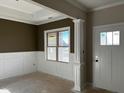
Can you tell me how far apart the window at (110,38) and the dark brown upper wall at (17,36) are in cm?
371

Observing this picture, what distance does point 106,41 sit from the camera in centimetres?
355

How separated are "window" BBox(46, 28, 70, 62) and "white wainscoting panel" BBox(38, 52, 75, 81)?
0.25m

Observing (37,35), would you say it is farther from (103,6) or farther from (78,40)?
(103,6)

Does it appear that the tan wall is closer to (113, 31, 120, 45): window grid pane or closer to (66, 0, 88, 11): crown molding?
(66, 0, 88, 11): crown molding

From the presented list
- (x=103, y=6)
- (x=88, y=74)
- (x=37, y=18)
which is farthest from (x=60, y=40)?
(x=103, y=6)

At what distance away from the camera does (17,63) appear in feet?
16.8

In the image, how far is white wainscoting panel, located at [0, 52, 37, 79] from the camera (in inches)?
183

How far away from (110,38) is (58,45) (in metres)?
2.43

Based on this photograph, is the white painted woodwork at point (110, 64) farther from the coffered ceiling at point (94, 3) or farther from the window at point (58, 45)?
the window at point (58, 45)

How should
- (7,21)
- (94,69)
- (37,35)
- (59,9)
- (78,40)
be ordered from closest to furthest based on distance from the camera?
(59,9)
(78,40)
(94,69)
(7,21)
(37,35)

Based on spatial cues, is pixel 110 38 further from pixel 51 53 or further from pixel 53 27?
pixel 51 53

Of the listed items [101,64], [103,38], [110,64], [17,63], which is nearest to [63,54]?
[101,64]

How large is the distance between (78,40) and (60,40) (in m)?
1.70

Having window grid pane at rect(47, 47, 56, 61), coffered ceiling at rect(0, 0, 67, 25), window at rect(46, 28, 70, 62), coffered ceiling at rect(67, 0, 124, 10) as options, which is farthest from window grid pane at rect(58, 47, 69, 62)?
coffered ceiling at rect(67, 0, 124, 10)
